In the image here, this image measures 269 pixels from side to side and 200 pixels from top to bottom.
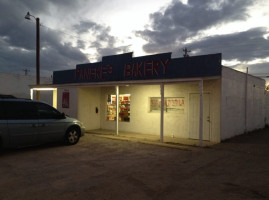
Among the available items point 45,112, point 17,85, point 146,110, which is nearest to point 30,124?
point 45,112

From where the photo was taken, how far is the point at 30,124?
8.64 metres

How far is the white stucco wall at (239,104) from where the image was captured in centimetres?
1137

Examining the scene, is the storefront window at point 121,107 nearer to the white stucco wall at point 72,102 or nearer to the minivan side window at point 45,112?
the white stucco wall at point 72,102

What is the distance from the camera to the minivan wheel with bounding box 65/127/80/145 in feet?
33.0

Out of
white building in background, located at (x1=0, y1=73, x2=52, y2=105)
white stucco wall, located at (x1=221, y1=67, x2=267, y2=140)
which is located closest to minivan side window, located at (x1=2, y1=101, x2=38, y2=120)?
white stucco wall, located at (x1=221, y1=67, x2=267, y2=140)

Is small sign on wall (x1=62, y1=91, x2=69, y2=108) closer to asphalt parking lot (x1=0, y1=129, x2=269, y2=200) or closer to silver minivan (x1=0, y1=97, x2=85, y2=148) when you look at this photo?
silver minivan (x1=0, y1=97, x2=85, y2=148)

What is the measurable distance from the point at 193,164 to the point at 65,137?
534 centimetres

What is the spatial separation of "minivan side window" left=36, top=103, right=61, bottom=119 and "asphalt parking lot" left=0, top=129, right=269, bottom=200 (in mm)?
1283

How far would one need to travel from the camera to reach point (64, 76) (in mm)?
17594

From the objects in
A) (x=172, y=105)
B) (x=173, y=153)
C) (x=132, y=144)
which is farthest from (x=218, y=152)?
(x=172, y=105)

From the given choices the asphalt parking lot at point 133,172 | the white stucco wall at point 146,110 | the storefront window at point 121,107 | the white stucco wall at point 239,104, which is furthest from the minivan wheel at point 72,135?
the white stucco wall at point 239,104

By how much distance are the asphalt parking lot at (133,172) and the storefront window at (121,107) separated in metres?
4.98

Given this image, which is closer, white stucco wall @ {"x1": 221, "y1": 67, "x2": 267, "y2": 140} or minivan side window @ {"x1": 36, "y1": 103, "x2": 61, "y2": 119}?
minivan side window @ {"x1": 36, "y1": 103, "x2": 61, "y2": 119}

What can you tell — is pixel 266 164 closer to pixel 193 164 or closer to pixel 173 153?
pixel 193 164
